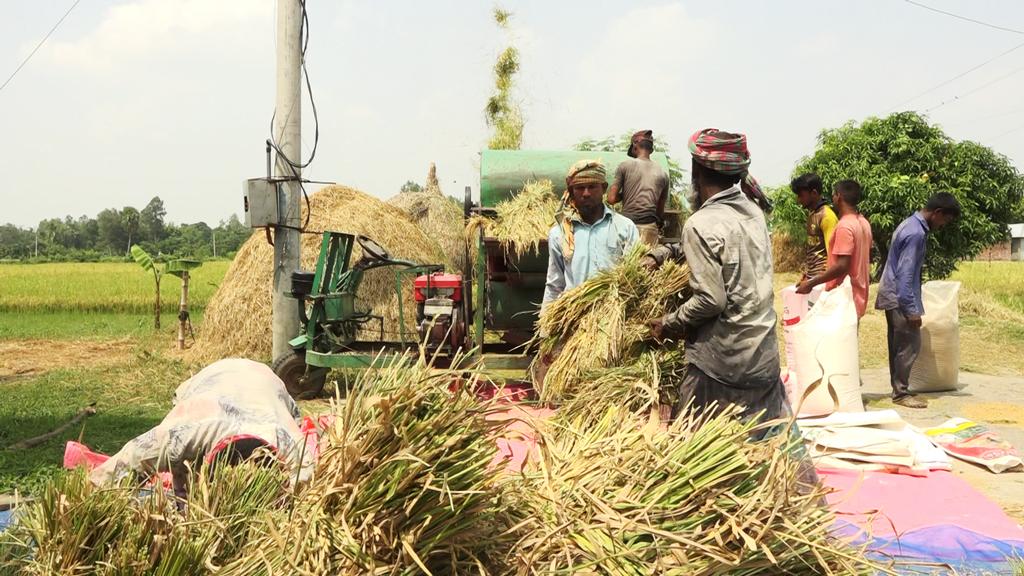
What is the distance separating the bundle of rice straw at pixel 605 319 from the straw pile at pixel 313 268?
704 cm

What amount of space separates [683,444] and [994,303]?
1574 centimetres

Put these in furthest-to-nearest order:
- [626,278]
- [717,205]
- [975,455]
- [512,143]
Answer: [512,143], [975,455], [626,278], [717,205]

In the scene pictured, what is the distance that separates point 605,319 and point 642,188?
3139 millimetres

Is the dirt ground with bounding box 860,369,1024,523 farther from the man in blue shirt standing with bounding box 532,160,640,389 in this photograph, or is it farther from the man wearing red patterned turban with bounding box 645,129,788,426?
the man in blue shirt standing with bounding box 532,160,640,389

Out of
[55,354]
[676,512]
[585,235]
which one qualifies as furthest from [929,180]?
[676,512]

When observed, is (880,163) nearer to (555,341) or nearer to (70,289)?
(555,341)

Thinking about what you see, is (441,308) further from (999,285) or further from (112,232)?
(112,232)

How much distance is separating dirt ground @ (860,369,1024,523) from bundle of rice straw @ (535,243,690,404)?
94.7 inches

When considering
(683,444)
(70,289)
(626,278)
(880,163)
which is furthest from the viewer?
(70,289)

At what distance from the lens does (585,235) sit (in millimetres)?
4648

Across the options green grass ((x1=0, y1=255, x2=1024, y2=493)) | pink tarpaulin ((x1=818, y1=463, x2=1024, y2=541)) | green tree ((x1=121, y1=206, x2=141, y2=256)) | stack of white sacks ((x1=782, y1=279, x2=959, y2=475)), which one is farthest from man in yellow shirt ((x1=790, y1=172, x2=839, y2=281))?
green tree ((x1=121, y1=206, x2=141, y2=256))

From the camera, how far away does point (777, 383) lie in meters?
3.09

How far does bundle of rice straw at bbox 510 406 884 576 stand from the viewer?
6.13 ft

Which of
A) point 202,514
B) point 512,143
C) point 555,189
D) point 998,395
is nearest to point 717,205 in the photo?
point 202,514
